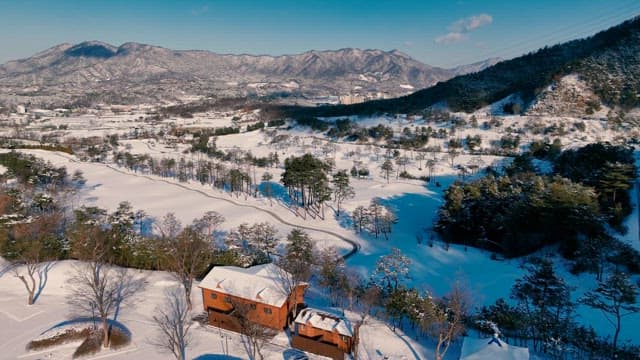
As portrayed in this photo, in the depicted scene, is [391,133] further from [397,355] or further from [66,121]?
[66,121]

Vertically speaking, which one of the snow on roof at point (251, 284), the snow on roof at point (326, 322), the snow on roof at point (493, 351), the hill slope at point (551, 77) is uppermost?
the hill slope at point (551, 77)

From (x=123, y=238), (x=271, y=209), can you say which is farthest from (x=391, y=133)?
(x=123, y=238)

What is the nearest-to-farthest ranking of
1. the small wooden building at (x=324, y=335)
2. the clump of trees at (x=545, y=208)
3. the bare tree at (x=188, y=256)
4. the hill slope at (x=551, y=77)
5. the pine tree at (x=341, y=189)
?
the small wooden building at (x=324, y=335) < the bare tree at (x=188, y=256) < the clump of trees at (x=545, y=208) < the pine tree at (x=341, y=189) < the hill slope at (x=551, y=77)

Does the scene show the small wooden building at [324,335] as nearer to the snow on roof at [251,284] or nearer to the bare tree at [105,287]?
the snow on roof at [251,284]

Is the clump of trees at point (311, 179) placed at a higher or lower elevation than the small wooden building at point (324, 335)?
higher

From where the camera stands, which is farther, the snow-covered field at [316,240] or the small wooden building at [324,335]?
the snow-covered field at [316,240]

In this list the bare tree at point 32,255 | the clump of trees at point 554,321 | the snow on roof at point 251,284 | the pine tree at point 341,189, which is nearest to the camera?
the clump of trees at point 554,321

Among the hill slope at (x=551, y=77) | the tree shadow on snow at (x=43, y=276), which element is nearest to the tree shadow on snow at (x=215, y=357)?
the tree shadow on snow at (x=43, y=276)
